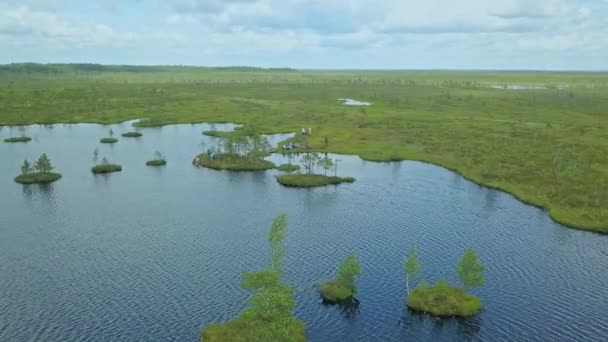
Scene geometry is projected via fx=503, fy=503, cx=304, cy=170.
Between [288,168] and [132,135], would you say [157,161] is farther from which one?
[132,135]

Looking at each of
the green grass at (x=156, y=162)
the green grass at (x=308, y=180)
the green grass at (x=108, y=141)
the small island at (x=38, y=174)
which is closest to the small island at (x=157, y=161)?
the green grass at (x=156, y=162)

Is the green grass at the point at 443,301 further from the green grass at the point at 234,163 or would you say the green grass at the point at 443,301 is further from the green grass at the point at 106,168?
the green grass at the point at 106,168

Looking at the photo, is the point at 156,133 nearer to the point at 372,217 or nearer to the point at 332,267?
the point at 372,217

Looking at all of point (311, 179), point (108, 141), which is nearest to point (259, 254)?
point (311, 179)

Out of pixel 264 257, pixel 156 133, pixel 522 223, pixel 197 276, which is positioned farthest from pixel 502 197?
pixel 156 133

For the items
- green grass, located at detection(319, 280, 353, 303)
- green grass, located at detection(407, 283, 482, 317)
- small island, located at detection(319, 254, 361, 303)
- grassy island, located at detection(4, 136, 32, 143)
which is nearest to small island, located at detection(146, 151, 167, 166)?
grassy island, located at detection(4, 136, 32, 143)

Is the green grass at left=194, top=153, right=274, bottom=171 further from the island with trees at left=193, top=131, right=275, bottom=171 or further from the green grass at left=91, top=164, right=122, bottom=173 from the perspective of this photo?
the green grass at left=91, top=164, right=122, bottom=173
